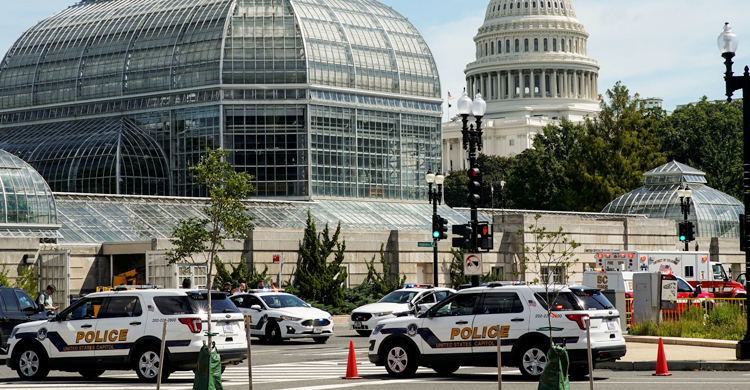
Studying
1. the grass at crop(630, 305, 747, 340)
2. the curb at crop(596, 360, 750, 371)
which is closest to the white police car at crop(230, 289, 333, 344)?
the grass at crop(630, 305, 747, 340)

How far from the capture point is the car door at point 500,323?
859 inches

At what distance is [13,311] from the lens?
90.9 ft

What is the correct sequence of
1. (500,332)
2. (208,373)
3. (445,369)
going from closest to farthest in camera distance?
(208,373) < (500,332) < (445,369)

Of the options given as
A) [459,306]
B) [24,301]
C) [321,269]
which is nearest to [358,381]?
[459,306]

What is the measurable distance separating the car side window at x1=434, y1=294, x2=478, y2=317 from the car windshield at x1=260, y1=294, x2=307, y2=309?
13.3m

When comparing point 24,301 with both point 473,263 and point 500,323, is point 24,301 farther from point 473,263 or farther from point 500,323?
point 500,323

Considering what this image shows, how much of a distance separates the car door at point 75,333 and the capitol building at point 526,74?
156 metres

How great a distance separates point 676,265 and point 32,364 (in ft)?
101

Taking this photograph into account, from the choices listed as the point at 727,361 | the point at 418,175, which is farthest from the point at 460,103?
the point at 418,175

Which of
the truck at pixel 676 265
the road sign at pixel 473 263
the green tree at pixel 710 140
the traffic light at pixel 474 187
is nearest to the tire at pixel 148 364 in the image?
the road sign at pixel 473 263

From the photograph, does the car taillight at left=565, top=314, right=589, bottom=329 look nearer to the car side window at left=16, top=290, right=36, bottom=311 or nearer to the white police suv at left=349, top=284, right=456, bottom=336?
the car side window at left=16, top=290, right=36, bottom=311

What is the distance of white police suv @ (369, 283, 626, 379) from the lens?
21609mm

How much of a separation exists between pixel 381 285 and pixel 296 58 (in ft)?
54.0

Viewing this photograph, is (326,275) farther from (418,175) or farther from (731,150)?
(731,150)
